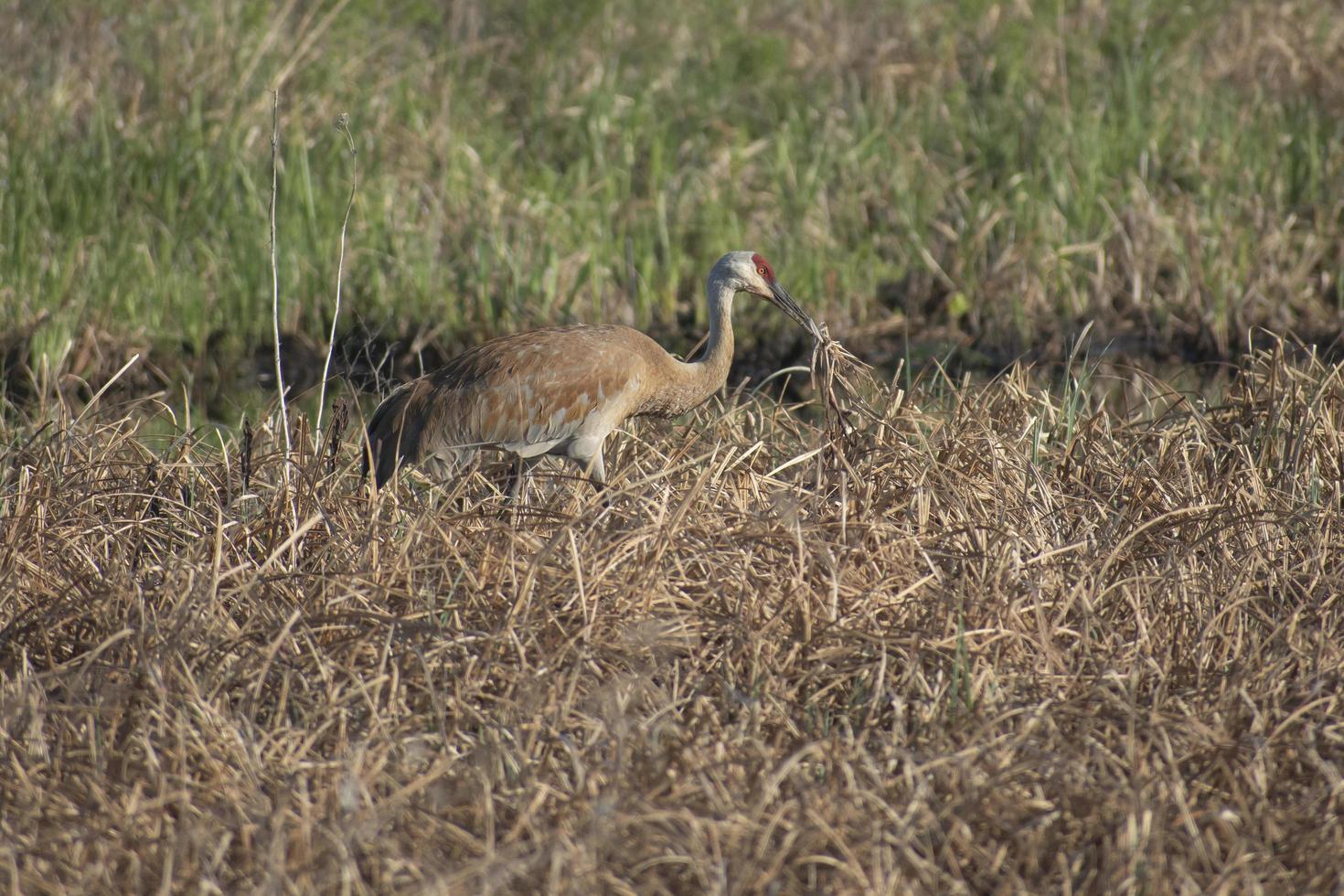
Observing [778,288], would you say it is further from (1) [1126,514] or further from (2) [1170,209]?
(2) [1170,209]

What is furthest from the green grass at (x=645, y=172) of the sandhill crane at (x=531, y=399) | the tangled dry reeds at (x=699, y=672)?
the tangled dry reeds at (x=699, y=672)

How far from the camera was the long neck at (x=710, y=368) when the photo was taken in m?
5.30

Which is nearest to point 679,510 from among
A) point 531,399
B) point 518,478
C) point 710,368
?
point 518,478

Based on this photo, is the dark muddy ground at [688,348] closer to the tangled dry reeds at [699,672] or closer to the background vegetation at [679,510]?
the background vegetation at [679,510]

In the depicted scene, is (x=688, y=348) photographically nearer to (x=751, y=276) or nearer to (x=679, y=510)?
(x=751, y=276)

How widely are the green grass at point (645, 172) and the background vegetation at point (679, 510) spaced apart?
0.11 ft

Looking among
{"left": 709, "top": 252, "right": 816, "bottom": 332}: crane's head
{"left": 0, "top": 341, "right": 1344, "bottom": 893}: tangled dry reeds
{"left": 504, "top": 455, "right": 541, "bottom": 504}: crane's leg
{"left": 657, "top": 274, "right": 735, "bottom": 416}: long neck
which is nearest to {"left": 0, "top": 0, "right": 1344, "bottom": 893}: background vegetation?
{"left": 0, "top": 341, "right": 1344, "bottom": 893}: tangled dry reeds

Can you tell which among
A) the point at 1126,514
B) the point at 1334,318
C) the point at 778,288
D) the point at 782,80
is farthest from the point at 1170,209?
the point at 1126,514

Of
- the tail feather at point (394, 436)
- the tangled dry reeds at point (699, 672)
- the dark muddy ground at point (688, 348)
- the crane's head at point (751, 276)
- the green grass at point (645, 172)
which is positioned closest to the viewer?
the tangled dry reeds at point (699, 672)

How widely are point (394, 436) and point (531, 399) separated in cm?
45

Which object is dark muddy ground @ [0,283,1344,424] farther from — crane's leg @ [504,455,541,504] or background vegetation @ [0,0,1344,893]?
crane's leg @ [504,455,541,504]

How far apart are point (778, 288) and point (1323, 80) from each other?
4.87 m

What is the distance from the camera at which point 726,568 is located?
3.91 m

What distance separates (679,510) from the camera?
3.87 metres
